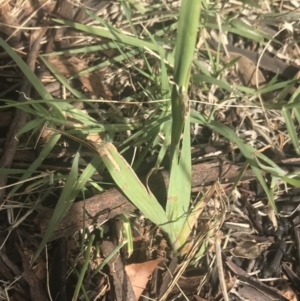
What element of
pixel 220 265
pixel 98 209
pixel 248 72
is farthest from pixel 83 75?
pixel 220 265

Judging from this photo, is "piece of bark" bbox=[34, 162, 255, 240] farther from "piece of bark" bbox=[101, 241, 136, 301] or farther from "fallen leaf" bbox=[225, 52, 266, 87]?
"fallen leaf" bbox=[225, 52, 266, 87]

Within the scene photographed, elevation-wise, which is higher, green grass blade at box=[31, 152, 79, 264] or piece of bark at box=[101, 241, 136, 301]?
green grass blade at box=[31, 152, 79, 264]

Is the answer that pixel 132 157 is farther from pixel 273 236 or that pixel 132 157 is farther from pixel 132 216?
pixel 273 236

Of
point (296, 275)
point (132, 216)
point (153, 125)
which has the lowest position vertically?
point (296, 275)

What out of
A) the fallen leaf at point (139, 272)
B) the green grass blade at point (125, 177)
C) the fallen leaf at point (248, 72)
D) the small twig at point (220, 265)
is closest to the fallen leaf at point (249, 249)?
the small twig at point (220, 265)

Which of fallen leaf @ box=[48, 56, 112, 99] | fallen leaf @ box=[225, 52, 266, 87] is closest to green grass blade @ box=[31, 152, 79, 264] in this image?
fallen leaf @ box=[48, 56, 112, 99]

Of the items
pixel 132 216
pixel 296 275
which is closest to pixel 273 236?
pixel 296 275

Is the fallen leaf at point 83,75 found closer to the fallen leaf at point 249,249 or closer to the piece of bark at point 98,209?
the piece of bark at point 98,209

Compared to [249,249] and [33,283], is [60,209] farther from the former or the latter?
[249,249]
